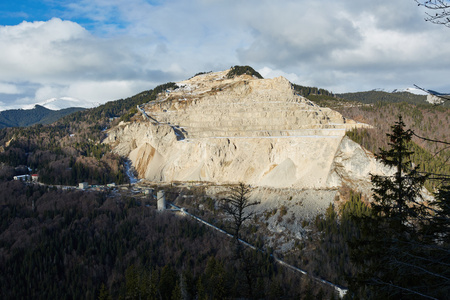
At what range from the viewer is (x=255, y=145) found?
66.9 m

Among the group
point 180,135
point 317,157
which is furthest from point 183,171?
point 317,157

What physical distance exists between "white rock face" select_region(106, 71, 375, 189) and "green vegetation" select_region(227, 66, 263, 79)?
24678 mm

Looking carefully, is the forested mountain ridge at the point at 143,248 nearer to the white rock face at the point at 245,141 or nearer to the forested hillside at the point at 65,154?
the white rock face at the point at 245,141

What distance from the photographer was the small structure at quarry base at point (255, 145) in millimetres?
51875

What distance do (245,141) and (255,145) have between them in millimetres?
2715

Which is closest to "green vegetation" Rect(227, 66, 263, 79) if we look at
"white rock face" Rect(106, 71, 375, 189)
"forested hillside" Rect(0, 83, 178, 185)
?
"white rock face" Rect(106, 71, 375, 189)

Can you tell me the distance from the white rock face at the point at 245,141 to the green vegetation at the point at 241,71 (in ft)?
81.0

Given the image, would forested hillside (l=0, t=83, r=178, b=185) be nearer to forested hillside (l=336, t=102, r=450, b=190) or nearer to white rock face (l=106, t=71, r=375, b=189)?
white rock face (l=106, t=71, r=375, b=189)

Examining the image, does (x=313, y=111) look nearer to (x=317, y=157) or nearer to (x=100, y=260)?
(x=317, y=157)

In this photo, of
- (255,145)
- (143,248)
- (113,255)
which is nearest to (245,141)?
(255,145)

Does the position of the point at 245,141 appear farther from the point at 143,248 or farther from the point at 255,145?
the point at 143,248

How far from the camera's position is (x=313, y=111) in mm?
70812

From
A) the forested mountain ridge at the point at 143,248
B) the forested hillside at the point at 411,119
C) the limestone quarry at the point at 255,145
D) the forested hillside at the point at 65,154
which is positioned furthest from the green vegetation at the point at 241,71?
the forested mountain ridge at the point at 143,248

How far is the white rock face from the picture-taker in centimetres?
5634
